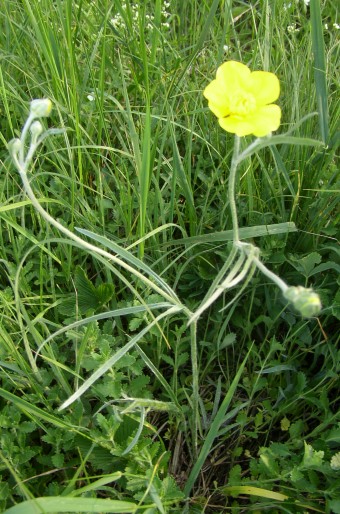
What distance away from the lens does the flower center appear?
109 centimetres

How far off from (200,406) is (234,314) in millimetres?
272

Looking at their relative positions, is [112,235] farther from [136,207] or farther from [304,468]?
[304,468]

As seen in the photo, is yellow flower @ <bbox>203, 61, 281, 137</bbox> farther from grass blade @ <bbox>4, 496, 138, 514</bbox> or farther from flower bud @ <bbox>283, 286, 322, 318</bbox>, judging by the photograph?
grass blade @ <bbox>4, 496, 138, 514</bbox>

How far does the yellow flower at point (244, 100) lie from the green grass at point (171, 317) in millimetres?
288

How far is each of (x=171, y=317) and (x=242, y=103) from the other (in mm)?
674

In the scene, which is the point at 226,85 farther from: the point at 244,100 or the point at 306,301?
the point at 306,301

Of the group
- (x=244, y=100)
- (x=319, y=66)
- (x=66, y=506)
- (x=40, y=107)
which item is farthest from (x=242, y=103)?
(x=66, y=506)

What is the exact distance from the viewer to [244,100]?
3.67 feet

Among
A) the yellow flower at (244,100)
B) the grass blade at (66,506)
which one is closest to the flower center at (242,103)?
the yellow flower at (244,100)

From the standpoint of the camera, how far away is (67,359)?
1575mm

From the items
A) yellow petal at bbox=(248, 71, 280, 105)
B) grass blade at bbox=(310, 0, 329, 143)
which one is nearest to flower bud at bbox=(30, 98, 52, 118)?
yellow petal at bbox=(248, 71, 280, 105)

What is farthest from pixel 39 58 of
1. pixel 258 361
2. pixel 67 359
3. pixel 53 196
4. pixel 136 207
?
pixel 258 361

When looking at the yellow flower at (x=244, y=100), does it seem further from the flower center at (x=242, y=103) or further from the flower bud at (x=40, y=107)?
the flower bud at (x=40, y=107)

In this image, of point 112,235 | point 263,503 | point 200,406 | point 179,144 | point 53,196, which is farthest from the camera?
point 179,144
